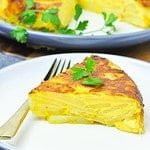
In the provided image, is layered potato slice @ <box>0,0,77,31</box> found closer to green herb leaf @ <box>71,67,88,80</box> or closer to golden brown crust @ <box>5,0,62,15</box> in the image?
golden brown crust @ <box>5,0,62,15</box>

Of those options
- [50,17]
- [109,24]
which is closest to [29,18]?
[50,17]

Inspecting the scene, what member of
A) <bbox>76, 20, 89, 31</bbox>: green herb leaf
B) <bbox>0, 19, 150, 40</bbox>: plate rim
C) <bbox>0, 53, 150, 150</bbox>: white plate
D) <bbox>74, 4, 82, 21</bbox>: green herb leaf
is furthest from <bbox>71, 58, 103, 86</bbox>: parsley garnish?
<bbox>74, 4, 82, 21</bbox>: green herb leaf

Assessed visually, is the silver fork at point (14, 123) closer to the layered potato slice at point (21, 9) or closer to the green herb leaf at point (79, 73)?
the green herb leaf at point (79, 73)

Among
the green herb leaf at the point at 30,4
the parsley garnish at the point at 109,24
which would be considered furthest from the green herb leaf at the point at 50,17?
the parsley garnish at the point at 109,24

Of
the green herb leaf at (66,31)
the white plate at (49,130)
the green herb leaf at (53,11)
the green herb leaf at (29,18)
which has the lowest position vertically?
the white plate at (49,130)

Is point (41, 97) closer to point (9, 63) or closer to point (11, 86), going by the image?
point (11, 86)

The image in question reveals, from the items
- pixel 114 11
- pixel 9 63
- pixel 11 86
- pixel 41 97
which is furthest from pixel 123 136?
pixel 114 11
